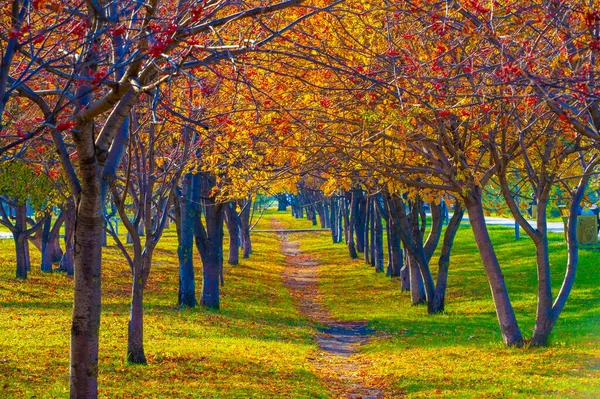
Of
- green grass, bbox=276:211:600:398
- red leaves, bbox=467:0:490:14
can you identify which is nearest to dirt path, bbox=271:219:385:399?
green grass, bbox=276:211:600:398

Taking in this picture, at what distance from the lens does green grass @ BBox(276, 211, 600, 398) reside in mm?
12211

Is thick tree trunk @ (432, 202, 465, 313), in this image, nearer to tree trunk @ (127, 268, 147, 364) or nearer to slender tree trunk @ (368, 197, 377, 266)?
tree trunk @ (127, 268, 147, 364)

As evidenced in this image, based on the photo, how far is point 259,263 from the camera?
1657 inches

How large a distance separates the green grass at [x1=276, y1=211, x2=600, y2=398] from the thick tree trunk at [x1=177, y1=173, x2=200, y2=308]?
167 inches

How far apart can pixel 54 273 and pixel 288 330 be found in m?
13.1

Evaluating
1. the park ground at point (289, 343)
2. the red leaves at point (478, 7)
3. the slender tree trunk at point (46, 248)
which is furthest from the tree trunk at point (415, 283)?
the red leaves at point (478, 7)

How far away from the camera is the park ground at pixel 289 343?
38.6ft

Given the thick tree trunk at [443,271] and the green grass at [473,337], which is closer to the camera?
the green grass at [473,337]

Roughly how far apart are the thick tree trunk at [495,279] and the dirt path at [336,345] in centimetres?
275

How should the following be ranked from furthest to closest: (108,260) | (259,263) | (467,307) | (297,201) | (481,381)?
1. (297,201)
2. (259,263)
3. (108,260)
4. (467,307)
5. (481,381)

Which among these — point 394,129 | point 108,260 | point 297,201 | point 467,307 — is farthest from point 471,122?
point 297,201

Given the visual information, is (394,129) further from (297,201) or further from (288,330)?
(297,201)

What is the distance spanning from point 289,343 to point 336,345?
4.03 feet

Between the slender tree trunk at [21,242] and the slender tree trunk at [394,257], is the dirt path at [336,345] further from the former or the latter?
the slender tree trunk at [21,242]
